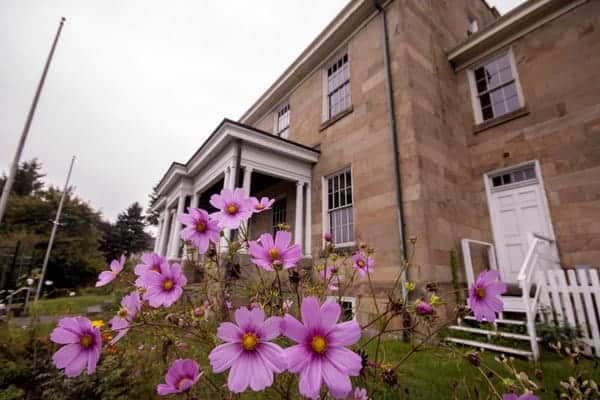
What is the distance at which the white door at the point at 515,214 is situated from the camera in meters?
5.00

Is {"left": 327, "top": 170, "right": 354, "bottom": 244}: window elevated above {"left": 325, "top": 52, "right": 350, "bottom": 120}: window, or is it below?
below

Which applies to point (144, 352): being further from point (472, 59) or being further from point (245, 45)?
point (245, 45)

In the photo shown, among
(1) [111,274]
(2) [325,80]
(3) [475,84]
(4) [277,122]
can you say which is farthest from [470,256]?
(4) [277,122]

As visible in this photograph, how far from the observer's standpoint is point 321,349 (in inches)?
19.4

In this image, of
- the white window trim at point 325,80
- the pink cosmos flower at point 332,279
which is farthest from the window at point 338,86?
the pink cosmos flower at point 332,279

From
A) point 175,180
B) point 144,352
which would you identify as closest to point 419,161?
point 144,352

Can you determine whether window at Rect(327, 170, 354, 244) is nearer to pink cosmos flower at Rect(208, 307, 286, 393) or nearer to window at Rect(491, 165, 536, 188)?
window at Rect(491, 165, 536, 188)

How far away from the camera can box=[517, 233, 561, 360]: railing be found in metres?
3.18

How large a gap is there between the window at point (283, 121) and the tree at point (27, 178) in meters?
31.1

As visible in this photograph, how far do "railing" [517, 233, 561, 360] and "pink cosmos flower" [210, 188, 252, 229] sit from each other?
405cm

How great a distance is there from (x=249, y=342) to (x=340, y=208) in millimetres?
5760

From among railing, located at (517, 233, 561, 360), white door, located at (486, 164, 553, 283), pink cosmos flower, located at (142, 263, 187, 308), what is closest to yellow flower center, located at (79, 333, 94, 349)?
pink cosmos flower, located at (142, 263, 187, 308)

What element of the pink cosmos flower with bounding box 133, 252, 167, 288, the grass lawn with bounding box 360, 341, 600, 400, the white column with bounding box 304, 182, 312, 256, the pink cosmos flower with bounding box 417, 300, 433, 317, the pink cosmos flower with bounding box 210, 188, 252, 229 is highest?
the white column with bounding box 304, 182, 312, 256

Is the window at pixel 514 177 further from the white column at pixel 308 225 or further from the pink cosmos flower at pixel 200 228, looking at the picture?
the pink cosmos flower at pixel 200 228
